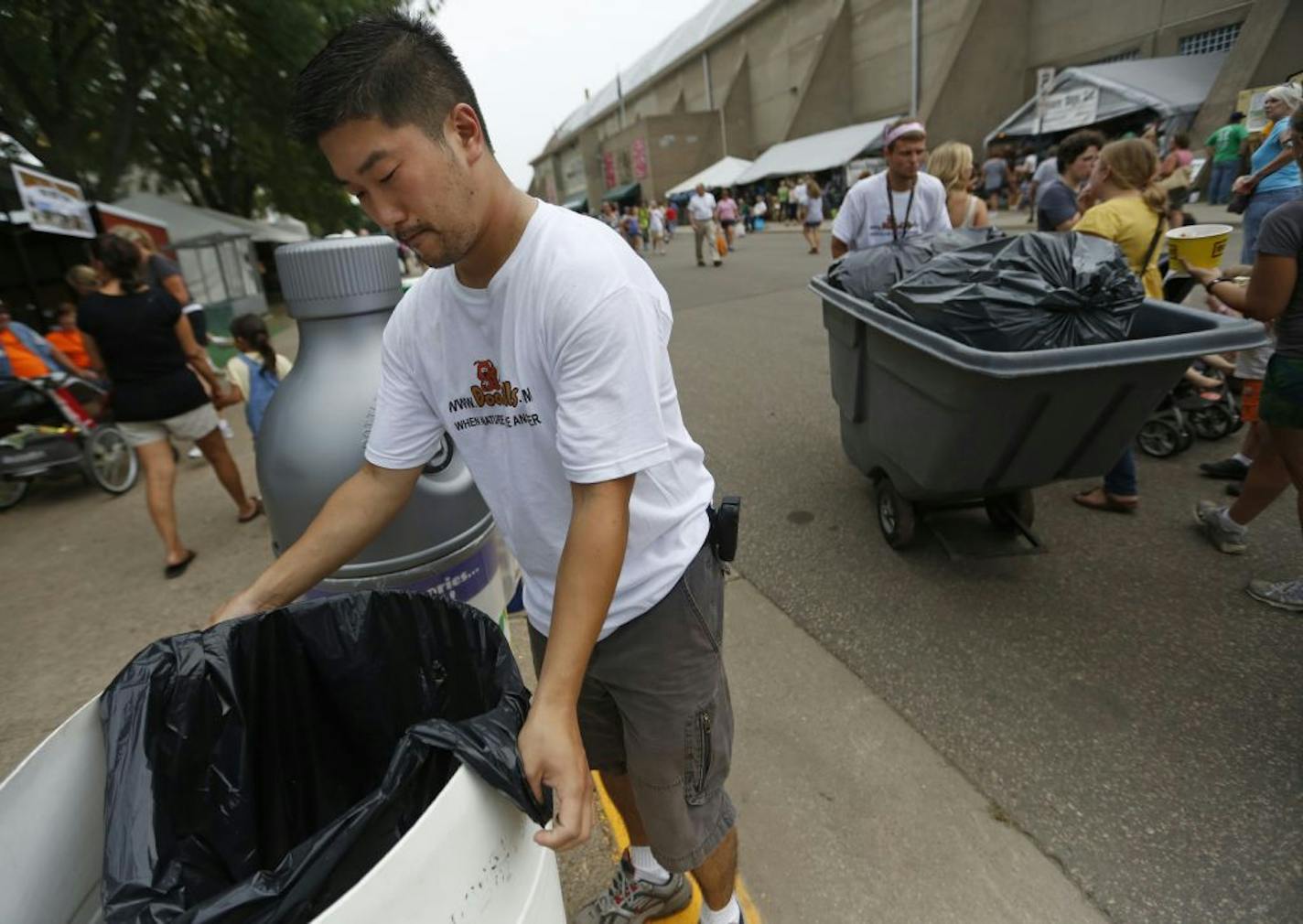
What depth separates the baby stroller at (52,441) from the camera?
5426 mm

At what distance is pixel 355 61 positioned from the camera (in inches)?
41.0

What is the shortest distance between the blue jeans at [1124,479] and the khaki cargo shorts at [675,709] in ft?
9.62

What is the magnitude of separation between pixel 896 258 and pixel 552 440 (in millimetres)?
2758

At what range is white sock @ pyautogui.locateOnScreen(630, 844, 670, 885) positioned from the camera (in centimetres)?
189

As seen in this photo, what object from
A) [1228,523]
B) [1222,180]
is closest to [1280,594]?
[1228,523]

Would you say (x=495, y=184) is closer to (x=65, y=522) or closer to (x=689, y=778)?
(x=689, y=778)

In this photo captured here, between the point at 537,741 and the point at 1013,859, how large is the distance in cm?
164

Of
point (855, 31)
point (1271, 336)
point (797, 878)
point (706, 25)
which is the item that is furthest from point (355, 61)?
point (706, 25)

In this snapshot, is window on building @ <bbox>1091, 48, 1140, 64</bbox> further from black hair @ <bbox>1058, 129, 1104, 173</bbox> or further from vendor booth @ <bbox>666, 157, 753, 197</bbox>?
black hair @ <bbox>1058, 129, 1104, 173</bbox>

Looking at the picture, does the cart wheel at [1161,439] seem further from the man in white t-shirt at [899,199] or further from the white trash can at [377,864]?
the white trash can at [377,864]

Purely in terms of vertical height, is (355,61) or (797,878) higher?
(355,61)

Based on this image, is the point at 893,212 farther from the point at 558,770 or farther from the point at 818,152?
the point at 818,152

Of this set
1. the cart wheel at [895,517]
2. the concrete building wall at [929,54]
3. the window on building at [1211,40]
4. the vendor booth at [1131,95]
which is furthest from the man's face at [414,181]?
the window on building at [1211,40]

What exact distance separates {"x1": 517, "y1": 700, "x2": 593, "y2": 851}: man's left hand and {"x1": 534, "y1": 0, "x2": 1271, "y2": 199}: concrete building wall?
70.4ft
